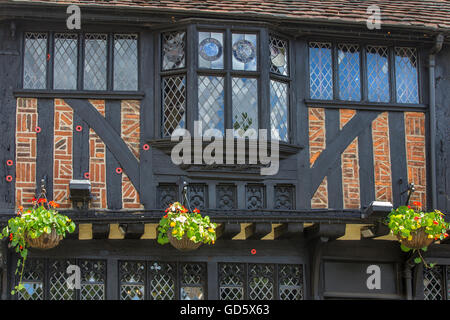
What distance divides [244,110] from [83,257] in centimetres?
280

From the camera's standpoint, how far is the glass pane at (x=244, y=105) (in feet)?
48.7

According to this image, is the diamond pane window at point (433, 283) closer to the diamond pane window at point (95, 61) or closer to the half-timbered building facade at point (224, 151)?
the half-timbered building facade at point (224, 151)

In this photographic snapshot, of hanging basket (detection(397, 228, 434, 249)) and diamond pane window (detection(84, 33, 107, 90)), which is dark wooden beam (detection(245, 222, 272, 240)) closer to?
hanging basket (detection(397, 228, 434, 249))

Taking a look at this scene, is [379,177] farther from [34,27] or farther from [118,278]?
[34,27]

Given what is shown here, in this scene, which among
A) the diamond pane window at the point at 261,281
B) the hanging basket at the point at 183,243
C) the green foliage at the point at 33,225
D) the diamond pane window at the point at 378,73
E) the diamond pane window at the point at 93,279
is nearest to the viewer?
the green foliage at the point at 33,225

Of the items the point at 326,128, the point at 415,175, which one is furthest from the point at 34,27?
the point at 415,175

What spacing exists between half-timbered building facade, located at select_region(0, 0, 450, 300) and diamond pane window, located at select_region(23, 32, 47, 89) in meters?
0.03

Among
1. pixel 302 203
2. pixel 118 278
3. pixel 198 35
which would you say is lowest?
pixel 118 278

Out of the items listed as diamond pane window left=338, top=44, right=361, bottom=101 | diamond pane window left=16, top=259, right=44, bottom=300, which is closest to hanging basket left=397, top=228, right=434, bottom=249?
diamond pane window left=338, top=44, right=361, bottom=101

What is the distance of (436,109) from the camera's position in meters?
15.6

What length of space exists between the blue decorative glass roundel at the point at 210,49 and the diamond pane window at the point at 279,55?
74 centimetres

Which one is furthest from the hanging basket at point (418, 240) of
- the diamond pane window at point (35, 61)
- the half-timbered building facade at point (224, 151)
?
the diamond pane window at point (35, 61)

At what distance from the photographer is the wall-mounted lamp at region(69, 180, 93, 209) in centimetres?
1421

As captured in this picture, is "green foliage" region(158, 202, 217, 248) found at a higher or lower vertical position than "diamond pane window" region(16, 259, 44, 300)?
higher
